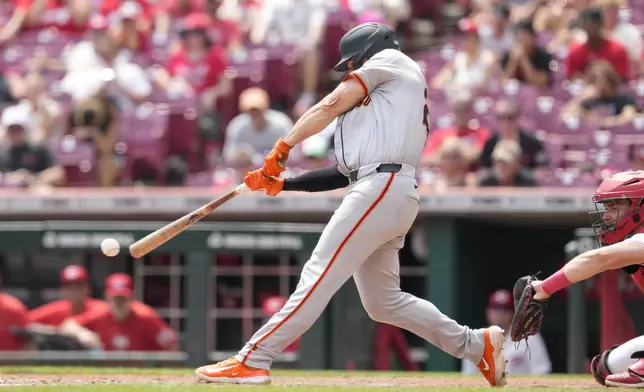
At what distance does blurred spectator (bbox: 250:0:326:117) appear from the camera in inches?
475

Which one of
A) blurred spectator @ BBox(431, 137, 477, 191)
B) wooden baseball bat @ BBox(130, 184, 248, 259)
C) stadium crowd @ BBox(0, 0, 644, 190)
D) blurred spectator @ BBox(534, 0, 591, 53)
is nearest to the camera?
wooden baseball bat @ BBox(130, 184, 248, 259)

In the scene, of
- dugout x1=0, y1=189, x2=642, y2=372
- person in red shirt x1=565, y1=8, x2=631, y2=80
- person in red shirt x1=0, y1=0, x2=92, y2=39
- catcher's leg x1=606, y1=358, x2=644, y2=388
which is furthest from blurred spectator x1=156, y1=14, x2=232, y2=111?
catcher's leg x1=606, y1=358, x2=644, y2=388

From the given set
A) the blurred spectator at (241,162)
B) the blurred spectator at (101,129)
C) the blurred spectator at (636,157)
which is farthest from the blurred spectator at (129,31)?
the blurred spectator at (636,157)

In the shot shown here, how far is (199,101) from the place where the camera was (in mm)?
11844

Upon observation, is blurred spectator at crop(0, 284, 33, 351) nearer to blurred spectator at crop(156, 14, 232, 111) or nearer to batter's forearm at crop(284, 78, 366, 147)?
blurred spectator at crop(156, 14, 232, 111)

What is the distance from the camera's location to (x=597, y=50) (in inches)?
428

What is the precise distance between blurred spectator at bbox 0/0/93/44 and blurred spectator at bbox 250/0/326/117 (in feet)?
6.70

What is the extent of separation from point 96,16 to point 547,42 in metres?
4.77

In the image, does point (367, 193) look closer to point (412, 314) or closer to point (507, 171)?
point (412, 314)

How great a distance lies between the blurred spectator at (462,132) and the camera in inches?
406

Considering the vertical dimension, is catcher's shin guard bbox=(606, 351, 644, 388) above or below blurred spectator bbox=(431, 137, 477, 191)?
below

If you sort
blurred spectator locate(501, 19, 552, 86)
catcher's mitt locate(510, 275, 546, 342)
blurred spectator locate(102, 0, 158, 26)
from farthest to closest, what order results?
blurred spectator locate(102, 0, 158, 26) < blurred spectator locate(501, 19, 552, 86) < catcher's mitt locate(510, 275, 546, 342)

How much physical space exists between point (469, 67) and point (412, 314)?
19.0ft

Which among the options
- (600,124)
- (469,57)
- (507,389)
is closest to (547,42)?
(469,57)
